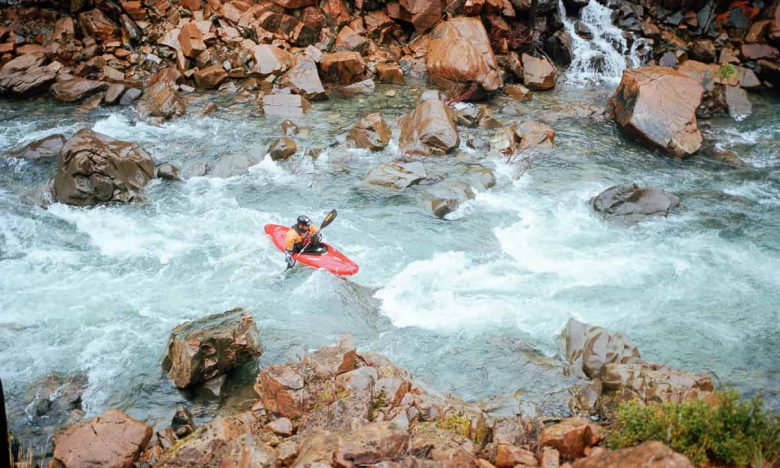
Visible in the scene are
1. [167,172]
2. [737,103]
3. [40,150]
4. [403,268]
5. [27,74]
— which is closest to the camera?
[403,268]

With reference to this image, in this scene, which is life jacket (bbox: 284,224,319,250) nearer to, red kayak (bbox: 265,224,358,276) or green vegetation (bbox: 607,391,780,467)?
red kayak (bbox: 265,224,358,276)

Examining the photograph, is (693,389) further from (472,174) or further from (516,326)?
(472,174)

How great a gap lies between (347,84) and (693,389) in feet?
36.6

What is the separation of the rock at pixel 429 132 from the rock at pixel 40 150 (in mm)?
6327

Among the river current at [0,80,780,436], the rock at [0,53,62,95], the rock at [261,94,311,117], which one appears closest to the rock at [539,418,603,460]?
the river current at [0,80,780,436]

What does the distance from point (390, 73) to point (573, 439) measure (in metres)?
11.7

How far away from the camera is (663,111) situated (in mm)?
12148

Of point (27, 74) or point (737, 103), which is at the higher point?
point (737, 103)

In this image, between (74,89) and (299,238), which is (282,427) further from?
(74,89)

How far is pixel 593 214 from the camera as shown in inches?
388


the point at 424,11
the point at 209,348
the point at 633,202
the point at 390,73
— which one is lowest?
the point at 209,348

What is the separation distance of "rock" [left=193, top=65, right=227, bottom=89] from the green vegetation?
12.5 m

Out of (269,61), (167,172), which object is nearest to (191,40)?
(269,61)

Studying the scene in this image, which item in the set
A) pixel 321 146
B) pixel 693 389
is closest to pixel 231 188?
pixel 321 146
